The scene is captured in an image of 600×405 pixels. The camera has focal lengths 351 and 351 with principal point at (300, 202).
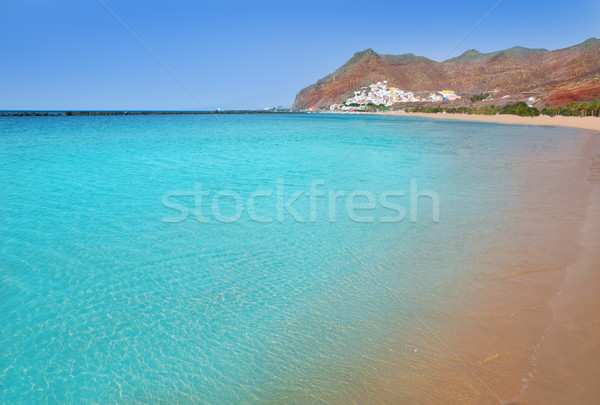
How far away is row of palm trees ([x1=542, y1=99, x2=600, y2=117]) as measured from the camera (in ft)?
191

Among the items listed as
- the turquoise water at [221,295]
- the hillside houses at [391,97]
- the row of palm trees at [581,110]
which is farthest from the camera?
the hillside houses at [391,97]

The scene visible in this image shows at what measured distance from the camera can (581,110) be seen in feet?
206

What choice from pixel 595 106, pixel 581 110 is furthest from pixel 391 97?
pixel 595 106

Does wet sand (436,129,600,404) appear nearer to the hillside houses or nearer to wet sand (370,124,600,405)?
wet sand (370,124,600,405)

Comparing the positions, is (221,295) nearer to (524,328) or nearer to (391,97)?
(524,328)

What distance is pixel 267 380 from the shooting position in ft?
11.3

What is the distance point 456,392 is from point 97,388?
133 inches

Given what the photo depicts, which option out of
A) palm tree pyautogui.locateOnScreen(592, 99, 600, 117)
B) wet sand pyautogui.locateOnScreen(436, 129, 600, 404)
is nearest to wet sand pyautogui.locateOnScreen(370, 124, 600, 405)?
wet sand pyautogui.locateOnScreen(436, 129, 600, 404)

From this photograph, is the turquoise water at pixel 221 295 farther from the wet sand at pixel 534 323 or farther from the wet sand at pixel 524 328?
the wet sand at pixel 534 323

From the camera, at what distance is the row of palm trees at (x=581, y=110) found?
58.3 meters

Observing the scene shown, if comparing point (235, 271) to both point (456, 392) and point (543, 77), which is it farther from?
point (543, 77)

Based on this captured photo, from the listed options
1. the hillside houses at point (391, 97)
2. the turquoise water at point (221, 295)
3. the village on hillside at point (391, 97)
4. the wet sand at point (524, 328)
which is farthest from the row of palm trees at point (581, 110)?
the hillside houses at point (391, 97)

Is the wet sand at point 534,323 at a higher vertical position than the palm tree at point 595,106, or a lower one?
higher

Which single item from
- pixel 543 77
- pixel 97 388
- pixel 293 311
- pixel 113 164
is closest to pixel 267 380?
pixel 293 311
